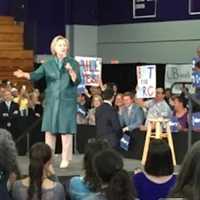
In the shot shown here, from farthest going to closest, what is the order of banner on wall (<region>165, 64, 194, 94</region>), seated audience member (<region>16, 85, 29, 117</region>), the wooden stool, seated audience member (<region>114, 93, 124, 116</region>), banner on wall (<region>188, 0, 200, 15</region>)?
banner on wall (<region>188, 0, 200, 15</region>) → banner on wall (<region>165, 64, 194, 94</region>) → seated audience member (<region>16, 85, 29, 117</region>) → seated audience member (<region>114, 93, 124, 116</region>) → the wooden stool

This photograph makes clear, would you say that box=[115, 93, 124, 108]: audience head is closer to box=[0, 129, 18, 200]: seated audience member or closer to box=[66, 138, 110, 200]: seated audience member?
box=[66, 138, 110, 200]: seated audience member

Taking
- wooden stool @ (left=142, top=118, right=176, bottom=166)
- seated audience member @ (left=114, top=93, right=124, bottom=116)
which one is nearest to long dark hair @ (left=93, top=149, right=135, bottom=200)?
wooden stool @ (left=142, top=118, right=176, bottom=166)

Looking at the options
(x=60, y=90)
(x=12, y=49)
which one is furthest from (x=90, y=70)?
(x=12, y=49)

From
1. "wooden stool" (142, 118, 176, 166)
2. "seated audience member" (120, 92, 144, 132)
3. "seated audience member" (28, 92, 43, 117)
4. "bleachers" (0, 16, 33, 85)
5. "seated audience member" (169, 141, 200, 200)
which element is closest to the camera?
"seated audience member" (169, 141, 200, 200)

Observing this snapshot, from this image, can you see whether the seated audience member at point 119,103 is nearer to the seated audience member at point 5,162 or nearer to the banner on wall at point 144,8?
the seated audience member at point 5,162

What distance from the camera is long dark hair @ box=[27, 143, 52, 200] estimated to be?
12.9 feet

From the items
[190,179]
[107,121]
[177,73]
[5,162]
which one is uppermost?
[190,179]

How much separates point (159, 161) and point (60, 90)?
3.92m

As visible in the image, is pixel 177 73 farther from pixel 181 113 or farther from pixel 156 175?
pixel 156 175

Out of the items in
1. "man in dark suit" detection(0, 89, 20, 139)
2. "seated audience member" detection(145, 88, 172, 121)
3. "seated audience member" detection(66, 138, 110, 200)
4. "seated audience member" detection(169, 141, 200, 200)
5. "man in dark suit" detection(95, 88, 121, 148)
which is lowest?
"man in dark suit" detection(0, 89, 20, 139)

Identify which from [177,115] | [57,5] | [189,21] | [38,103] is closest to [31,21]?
[57,5]

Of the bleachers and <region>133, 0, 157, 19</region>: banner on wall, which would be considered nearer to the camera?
the bleachers

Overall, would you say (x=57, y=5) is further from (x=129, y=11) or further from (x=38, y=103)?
(x=38, y=103)

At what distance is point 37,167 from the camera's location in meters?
3.97
